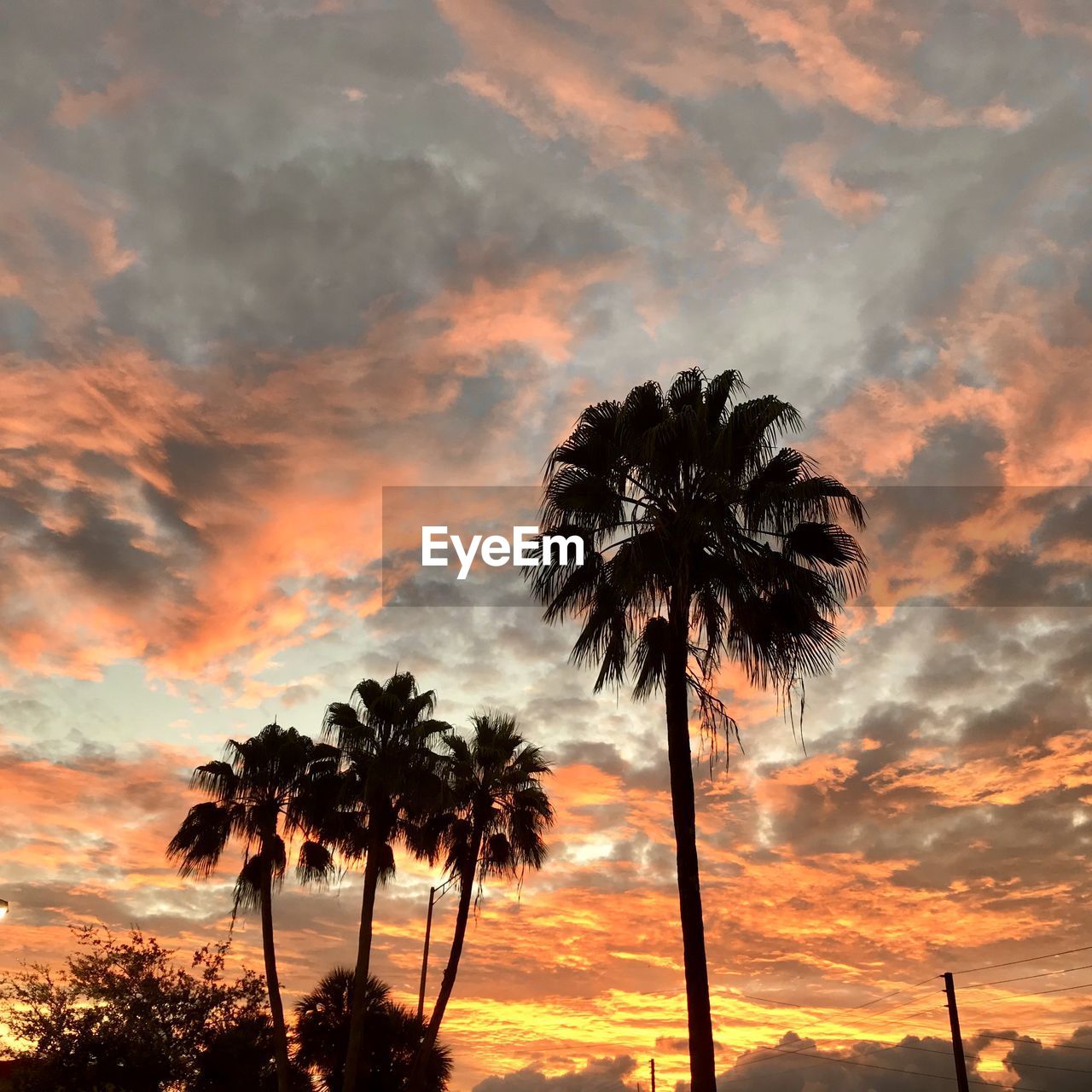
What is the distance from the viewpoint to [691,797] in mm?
15578

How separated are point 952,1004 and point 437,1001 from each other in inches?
825

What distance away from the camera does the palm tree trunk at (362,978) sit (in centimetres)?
3291

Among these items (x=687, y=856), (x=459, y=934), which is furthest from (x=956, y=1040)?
(x=687, y=856)

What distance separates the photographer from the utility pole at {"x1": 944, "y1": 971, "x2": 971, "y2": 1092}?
120 feet

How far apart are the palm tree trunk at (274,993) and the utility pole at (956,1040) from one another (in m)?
23.8

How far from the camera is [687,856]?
49.5 ft

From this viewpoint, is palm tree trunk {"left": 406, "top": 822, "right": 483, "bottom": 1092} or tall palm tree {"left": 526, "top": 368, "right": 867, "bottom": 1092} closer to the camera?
tall palm tree {"left": 526, "top": 368, "right": 867, "bottom": 1092}

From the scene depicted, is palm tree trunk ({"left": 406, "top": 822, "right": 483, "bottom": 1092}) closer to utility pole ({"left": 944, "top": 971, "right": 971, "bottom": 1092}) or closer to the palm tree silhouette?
the palm tree silhouette

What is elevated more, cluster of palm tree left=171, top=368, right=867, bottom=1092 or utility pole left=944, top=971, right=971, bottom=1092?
cluster of palm tree left=171, top=368, right=867, bottom=1092

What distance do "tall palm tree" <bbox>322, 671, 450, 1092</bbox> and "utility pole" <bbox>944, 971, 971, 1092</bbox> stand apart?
21316mm

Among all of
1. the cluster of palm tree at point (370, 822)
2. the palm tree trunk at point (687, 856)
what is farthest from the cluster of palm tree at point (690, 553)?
the cluster of palm tree at point (370, 822)

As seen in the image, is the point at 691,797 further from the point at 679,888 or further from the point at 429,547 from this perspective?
the point at 429,547

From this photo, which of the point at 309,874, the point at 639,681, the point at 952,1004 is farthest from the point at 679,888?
the point at 952,1004

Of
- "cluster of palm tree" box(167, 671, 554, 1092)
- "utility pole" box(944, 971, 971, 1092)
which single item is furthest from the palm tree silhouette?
"utility pole" box(944, 971, 971, 1092)
